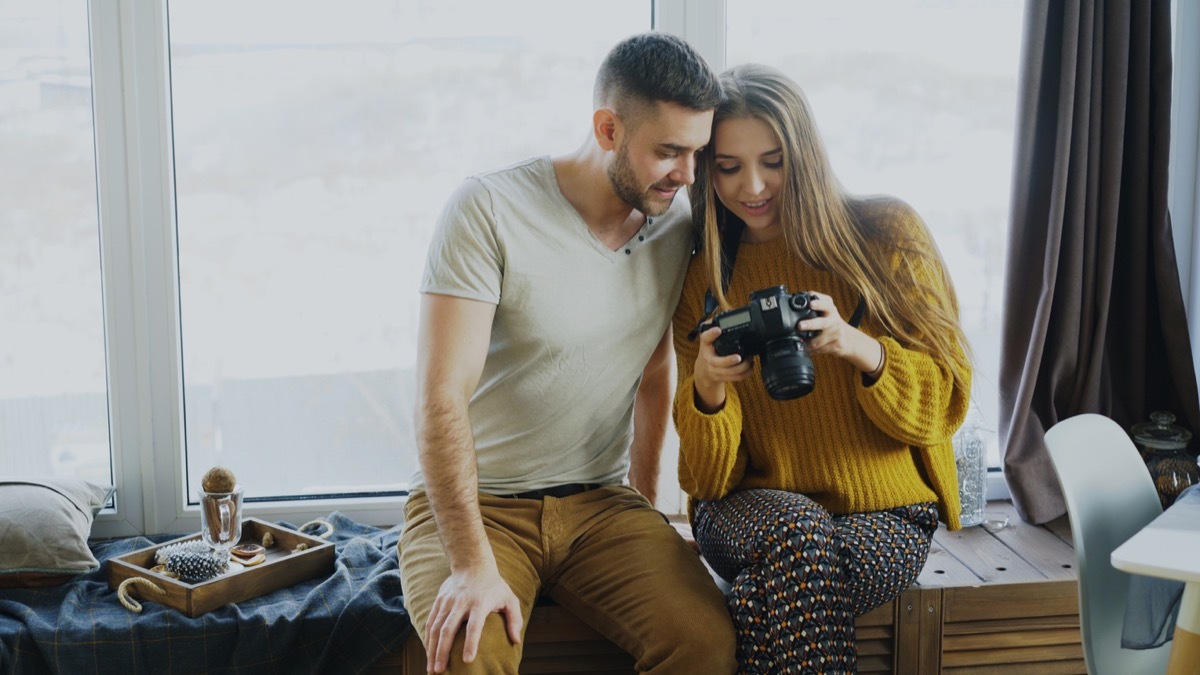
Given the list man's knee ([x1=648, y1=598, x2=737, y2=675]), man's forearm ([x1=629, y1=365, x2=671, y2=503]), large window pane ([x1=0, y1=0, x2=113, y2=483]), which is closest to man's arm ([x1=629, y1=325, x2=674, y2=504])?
man's forearm ([x1=629, y1=365, x2=671, y2=503])

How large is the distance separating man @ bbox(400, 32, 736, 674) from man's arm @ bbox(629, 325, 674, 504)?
0.35ft

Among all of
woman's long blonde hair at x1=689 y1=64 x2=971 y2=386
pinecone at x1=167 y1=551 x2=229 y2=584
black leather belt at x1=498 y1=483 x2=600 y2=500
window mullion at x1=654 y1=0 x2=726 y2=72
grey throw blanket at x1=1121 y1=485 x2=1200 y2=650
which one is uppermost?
window mullion at x1=654 y1=0 x2=726 y2=72

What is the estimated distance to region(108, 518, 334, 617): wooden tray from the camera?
1.83 metres

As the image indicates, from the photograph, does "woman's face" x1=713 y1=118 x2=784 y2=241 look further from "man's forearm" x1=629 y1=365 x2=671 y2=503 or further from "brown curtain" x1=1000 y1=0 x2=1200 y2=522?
"brown curtain" x1=1000 y1=0 x2=1200 y2=522

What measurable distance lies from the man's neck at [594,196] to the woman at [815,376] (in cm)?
14

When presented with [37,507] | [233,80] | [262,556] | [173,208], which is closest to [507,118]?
[233,80]

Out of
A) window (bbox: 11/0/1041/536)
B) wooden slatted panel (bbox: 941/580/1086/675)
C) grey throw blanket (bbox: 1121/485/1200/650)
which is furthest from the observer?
window (bbox: 11/0/1041/536)

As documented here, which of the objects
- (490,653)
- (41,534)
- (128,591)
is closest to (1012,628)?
(490,653)

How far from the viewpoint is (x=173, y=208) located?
222 cm

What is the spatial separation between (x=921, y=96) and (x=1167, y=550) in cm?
135

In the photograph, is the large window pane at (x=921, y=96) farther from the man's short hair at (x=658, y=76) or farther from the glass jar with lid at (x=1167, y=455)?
the man's short hair at (x=658, y=76)

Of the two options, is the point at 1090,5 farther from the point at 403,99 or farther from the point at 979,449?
the point at 403,99

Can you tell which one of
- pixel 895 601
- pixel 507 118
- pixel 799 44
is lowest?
pixel 895 601

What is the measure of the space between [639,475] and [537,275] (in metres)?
0.53
